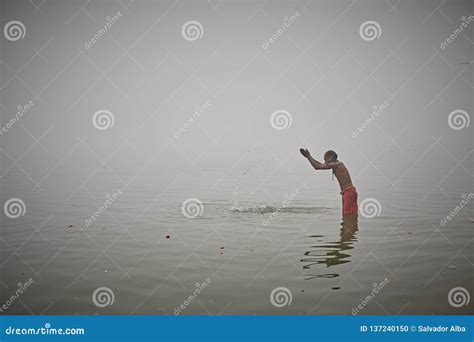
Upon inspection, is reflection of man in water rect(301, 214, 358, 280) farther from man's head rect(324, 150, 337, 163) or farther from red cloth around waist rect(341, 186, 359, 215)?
man's head rect(324, 150, 337, 163)

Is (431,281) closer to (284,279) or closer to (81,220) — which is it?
(284,279)

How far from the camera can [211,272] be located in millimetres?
6508

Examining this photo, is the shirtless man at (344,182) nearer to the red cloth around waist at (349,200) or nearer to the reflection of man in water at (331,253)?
the red cloth around waist at (349,200)

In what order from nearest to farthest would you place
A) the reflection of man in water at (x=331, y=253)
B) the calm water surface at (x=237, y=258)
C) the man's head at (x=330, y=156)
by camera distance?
the calm water surface at (x=237, y=258), the reflection of man in water at (x=331, y=253), the man's head at (x=330, y=156)

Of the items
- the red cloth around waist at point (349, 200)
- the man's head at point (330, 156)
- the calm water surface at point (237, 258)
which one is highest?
the man's head at point (330, 156)

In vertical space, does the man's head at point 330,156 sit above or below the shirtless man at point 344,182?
above

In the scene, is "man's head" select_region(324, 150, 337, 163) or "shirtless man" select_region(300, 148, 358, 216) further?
"man's head" select_region(324, 150, 337, 163)

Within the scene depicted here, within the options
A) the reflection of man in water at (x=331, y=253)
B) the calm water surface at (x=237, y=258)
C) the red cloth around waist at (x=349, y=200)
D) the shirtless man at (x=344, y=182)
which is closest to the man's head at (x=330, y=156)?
the shirtless man at (x=344, y=182)

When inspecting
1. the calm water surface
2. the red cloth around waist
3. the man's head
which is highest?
the man's head

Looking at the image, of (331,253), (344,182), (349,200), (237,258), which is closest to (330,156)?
(344,182)

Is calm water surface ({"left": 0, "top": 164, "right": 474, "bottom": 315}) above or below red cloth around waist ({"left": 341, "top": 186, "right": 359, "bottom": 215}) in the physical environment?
below

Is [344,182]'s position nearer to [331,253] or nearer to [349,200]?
[349,200]

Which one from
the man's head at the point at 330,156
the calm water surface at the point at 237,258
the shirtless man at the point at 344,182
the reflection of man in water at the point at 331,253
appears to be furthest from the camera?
the man's head at the point at 330,156

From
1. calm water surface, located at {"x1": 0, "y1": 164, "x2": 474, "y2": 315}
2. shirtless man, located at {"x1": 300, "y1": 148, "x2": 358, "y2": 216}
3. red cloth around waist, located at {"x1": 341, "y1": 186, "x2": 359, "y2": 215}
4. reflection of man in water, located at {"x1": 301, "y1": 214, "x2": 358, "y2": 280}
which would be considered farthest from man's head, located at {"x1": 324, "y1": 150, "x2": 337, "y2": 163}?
reflection of man in water, located at {"x1": 301, "y1": 214, "x2": 358, "y2": 280}
